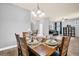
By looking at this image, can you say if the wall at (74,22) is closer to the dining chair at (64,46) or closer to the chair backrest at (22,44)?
the dining chair at (64,46)

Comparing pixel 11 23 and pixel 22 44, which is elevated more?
pixel 11 23

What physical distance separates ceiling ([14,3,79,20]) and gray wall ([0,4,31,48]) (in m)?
0.14

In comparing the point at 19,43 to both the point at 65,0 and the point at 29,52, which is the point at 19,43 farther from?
the point at 65,0

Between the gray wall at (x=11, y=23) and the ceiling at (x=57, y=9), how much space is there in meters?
0.14

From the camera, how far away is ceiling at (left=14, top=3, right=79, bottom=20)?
1.57m

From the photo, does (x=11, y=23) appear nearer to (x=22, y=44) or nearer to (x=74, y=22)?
(x=22, y=44)

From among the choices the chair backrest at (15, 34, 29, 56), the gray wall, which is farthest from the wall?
the chair backrest at (15, 34, 29, 56)

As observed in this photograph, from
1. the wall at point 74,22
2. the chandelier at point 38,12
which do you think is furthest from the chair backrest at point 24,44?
the wall at point 74,22

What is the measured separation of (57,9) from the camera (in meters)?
1.68

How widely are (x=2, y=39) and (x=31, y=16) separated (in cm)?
59

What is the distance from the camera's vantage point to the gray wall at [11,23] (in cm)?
169

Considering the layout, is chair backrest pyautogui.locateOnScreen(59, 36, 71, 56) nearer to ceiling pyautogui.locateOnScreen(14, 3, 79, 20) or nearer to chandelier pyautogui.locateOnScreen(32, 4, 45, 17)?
ceiling pyautogui.locateOnScreen(14, 3, 79, 20)

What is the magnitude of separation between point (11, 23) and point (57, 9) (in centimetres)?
75

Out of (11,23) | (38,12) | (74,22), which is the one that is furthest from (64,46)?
(11,23)
